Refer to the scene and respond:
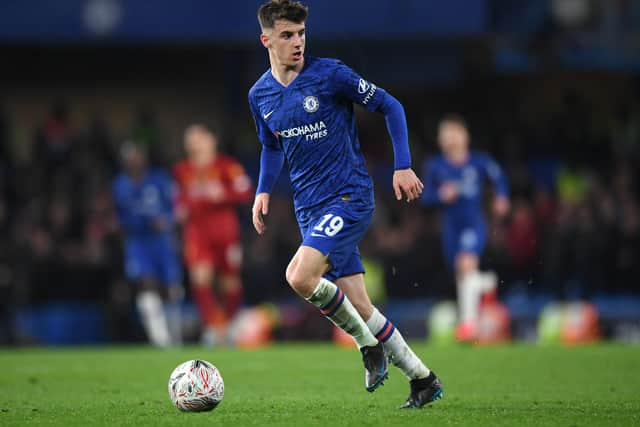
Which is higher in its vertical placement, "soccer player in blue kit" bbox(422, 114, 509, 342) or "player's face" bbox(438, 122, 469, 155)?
"player's face" bbox(438, 122, 469, 155)

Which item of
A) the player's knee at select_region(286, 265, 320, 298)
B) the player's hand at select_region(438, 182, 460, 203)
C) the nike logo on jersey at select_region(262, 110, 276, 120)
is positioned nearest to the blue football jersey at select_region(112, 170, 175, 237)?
the player's hand at select_region(438, 182, 460, 203)

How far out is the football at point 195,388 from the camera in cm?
689

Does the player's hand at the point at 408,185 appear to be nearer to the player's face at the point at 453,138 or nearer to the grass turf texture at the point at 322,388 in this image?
the grass turf texture at the point at 322,388

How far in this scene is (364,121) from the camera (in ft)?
71.1

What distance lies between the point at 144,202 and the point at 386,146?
611cm

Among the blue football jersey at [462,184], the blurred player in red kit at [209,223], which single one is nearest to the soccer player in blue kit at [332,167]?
the blue football jersey at [462,184]

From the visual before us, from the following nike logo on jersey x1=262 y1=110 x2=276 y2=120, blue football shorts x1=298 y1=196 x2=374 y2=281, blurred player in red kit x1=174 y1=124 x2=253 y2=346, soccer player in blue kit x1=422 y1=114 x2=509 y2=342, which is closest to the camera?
blue football shorts x1=298 y1=196 x2=374 y2=281

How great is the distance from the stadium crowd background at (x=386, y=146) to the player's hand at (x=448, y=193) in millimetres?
2064

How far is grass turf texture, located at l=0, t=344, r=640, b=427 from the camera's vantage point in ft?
21.8

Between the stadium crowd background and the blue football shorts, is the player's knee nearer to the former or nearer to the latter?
the blue football shorts

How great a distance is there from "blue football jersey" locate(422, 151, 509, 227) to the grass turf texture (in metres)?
1.82

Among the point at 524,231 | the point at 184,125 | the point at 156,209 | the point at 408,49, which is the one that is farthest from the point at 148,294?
the point at 408,49

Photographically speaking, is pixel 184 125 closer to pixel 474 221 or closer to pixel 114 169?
pixel 114 169

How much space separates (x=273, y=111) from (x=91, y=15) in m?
11.5
